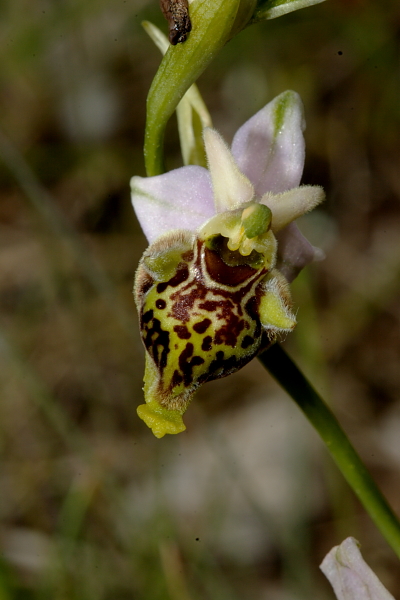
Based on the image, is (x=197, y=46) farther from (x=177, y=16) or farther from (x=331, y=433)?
(x=331, y=433)

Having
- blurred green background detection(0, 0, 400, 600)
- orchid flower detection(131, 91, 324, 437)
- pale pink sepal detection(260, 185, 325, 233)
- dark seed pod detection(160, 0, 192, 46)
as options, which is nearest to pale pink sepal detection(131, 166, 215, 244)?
orchid flower detection(131, 91, 324, 437)

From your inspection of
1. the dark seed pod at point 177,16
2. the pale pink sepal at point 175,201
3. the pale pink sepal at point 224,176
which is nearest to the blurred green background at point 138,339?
the pale pink sepal at point 175,201

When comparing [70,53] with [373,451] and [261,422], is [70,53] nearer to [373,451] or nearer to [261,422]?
[261,422]

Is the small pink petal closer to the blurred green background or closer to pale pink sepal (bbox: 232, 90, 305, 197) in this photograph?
pale pink sepal (bbox: 232, 90, 305, 197)

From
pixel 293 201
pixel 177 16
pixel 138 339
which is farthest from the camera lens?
pixel 138 339

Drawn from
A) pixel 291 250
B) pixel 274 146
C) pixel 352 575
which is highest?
pixel 274 146

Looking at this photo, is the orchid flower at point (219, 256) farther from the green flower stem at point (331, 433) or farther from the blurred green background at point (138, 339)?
the blurred green background at point (138, 339)

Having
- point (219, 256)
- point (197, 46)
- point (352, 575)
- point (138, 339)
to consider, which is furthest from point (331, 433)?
point (138, 339)
